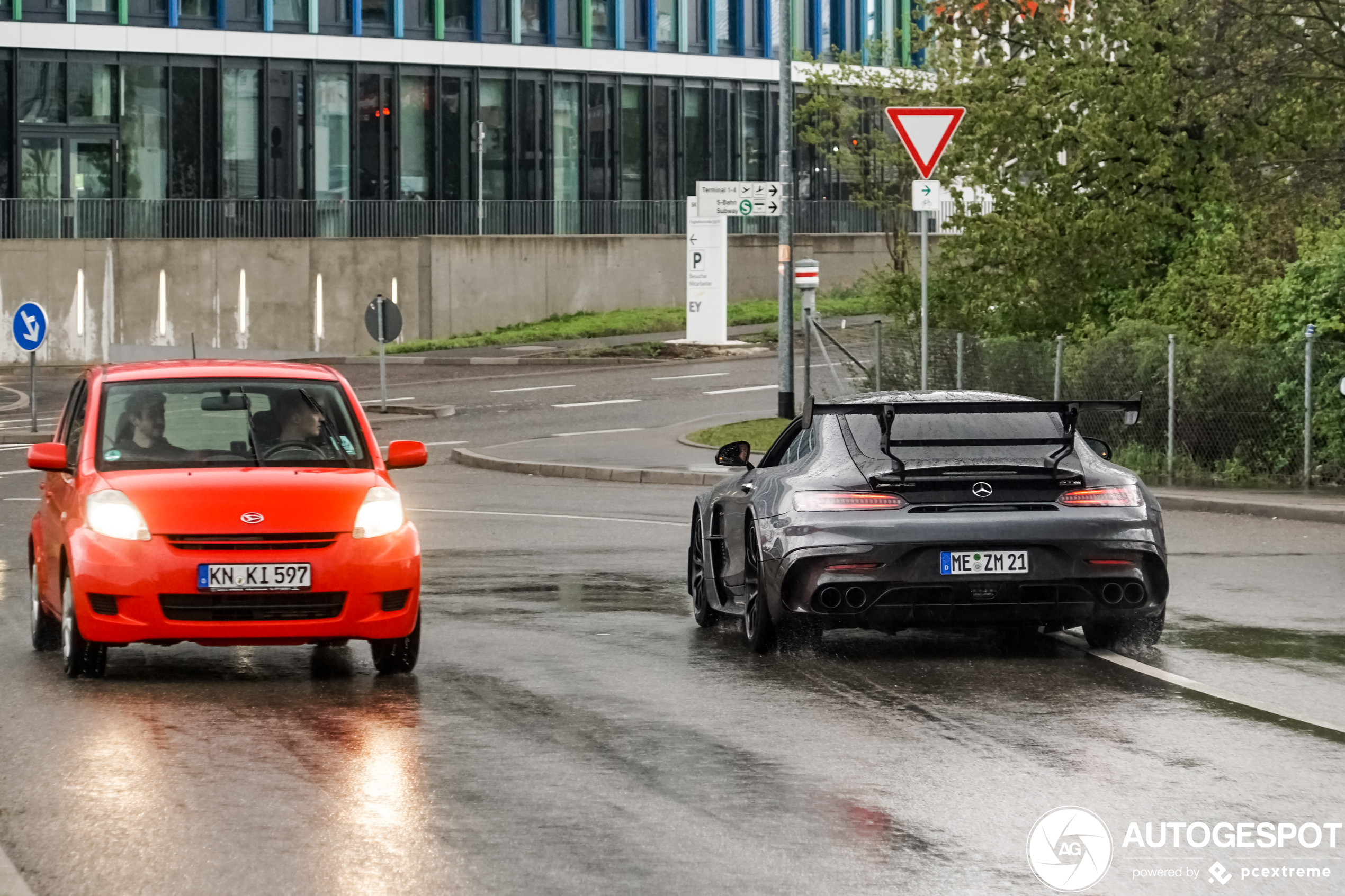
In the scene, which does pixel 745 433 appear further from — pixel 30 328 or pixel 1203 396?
pixel 30 328

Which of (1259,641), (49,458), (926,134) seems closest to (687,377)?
(926,134)

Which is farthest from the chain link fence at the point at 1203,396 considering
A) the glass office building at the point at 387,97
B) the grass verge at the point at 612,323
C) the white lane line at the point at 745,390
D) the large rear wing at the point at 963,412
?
the glass office building at the point at 387,97

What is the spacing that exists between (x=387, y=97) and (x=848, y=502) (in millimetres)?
46282

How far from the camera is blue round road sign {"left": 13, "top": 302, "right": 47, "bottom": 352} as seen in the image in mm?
33094

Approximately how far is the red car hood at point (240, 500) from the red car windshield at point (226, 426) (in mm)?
287

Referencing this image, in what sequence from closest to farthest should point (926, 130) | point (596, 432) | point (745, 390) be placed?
point (926, 130) → point (596, 432) → point (745, 390)

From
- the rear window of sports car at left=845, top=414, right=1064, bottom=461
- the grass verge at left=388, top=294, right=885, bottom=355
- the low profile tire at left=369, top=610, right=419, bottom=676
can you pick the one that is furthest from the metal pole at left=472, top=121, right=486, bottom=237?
the low profile tire at left=369, top=610, right=419, bottom=676

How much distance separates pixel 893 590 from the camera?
10625 millimetres

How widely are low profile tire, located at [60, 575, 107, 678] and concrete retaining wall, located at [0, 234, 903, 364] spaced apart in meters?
39.4

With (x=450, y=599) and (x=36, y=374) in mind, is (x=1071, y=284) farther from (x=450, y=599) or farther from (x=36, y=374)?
(x=36, y=374)

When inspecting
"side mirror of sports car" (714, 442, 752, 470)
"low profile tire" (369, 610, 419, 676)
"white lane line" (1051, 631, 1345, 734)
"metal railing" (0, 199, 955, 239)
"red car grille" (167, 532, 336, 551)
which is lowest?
"white lane line" (1051, 631, 1345, 734)

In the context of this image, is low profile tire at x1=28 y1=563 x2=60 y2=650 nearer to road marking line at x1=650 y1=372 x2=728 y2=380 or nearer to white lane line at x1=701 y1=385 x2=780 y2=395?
white lane line at x1=701 y1=385 x2=780 y2=395

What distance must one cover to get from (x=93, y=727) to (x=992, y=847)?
4051mm

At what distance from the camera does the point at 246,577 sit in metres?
10.1
